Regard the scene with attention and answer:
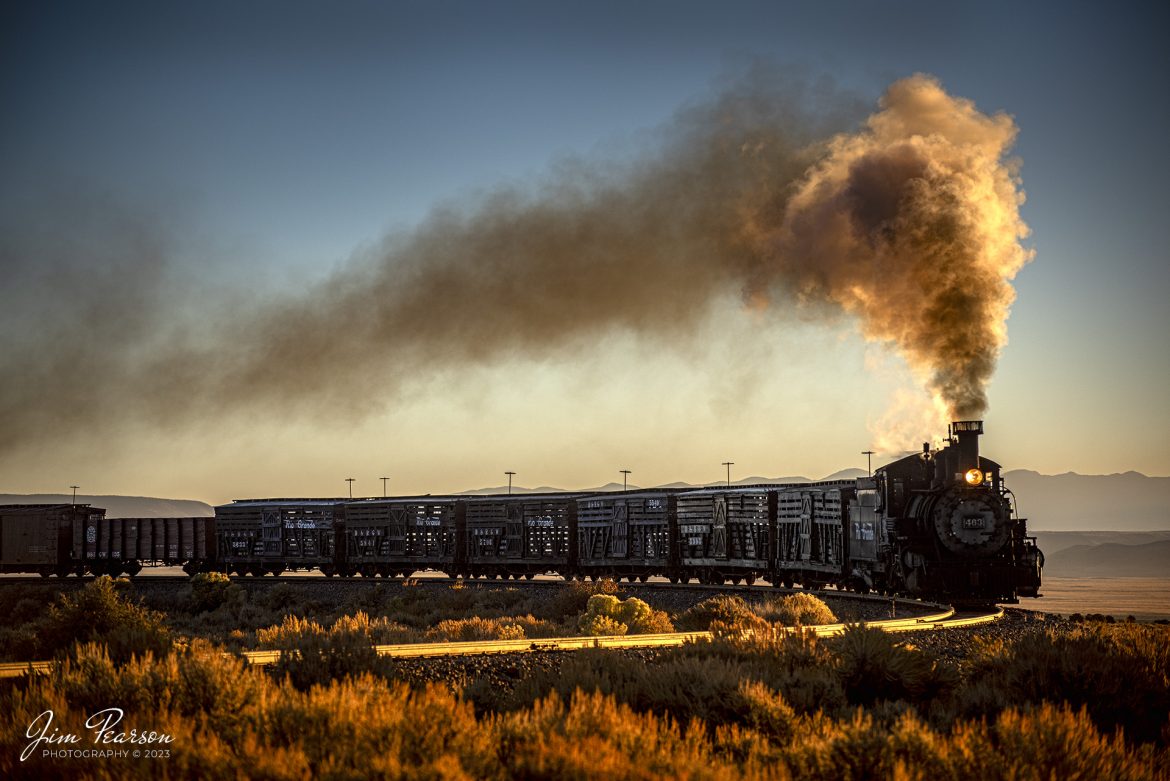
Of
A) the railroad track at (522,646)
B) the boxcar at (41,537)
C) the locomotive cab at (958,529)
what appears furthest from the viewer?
the boxcar at (41,537)

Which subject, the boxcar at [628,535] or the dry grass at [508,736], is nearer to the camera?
the dry grass at [508,736]

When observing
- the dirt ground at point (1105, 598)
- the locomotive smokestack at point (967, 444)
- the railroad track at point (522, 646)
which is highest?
the locomotive smokestack at point (967, 444)

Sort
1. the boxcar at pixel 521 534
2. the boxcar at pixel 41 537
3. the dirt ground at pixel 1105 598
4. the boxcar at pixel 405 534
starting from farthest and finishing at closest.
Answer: the dirt ground at pixel 1105 598, the boxcar at pixel 41 537, the boxcar at pixel 405 534, the boxcar at pixel 521 534

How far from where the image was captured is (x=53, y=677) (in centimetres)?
1046

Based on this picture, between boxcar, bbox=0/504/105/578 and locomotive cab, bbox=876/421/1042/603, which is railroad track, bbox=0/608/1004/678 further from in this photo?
boxcar, bbox=0/504/105/578

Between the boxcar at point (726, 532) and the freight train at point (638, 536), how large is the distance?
0.07 meters

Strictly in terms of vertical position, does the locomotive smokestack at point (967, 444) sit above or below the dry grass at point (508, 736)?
above

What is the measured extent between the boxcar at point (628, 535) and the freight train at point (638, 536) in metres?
0.06

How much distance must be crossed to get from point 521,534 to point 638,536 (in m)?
6.94

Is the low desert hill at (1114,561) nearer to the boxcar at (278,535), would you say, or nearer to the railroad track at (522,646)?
the boxcar at (278,535)

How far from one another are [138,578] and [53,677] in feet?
138
